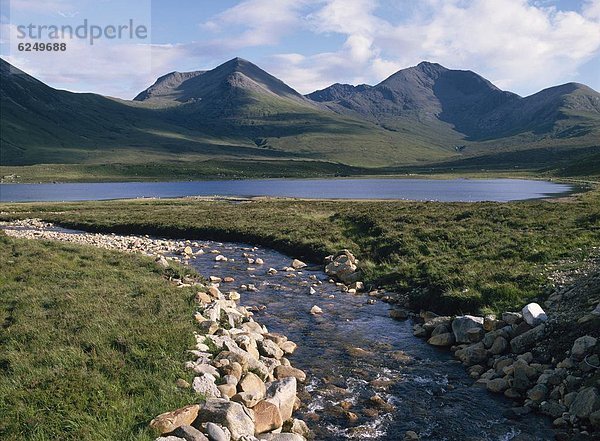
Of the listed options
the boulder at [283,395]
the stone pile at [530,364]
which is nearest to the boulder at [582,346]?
the stone pile at [530,364]

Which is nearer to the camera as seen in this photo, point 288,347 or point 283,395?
point 283,395

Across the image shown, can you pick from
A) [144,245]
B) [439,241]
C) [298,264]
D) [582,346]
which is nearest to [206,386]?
[582,346]

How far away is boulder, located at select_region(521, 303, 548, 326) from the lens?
17594 millimetres

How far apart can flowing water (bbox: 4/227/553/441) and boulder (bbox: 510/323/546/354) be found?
2133 mm

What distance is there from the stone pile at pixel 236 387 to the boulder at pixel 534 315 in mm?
9013

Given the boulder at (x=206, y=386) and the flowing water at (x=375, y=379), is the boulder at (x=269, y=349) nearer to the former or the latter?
the flowing water at (x=375, y=379)

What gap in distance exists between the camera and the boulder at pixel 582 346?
48.7 feet

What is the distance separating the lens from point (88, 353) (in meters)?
14.2

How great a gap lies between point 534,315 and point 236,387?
462 inches

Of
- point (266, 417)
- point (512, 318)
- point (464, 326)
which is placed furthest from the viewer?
point (464, 326)

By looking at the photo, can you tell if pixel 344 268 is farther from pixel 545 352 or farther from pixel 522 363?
pixel 522 363

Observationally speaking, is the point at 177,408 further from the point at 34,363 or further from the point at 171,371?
the point at 34,363

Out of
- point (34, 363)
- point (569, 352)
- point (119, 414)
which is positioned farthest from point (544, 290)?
point (34, 363)

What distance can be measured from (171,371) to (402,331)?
11.4 meters
